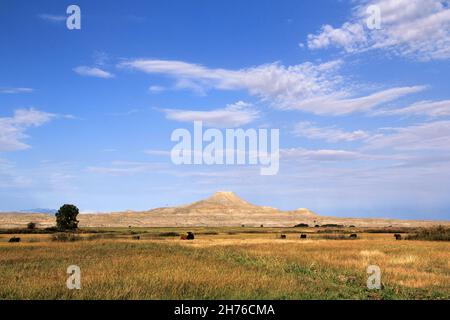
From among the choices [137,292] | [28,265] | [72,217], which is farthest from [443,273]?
[72,217]

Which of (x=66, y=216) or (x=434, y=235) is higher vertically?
(x=66, y=216)

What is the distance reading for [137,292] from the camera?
1586 centimetres

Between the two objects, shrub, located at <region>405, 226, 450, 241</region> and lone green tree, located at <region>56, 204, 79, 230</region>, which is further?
lone green tree, located at <region>56, 204, 79, 230</region>

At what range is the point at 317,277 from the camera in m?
21.0

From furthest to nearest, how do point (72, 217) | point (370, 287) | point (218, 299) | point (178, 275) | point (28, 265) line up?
point (72, 217)
point (28, 265)
point (178, 275)
point (370, 287)
point (218, 299)

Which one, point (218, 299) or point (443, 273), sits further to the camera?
point (443, 273)

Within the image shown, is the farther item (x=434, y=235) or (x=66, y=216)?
(x=66, y=216)

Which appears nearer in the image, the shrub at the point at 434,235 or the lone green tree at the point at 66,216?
the shrub at the point at 434,235
